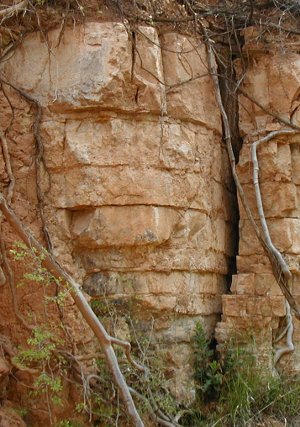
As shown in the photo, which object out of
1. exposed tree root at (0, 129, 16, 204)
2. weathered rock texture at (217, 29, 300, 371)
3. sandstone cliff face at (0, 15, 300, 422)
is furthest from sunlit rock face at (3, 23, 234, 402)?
weathered rock texture at (217, 29, 300, 371)

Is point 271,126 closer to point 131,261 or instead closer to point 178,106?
point 178,106

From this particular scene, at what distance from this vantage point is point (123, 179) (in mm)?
5320

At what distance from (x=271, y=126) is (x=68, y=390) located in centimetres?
295

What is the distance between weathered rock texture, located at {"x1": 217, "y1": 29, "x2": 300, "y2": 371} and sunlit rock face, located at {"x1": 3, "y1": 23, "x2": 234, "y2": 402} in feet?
1.41

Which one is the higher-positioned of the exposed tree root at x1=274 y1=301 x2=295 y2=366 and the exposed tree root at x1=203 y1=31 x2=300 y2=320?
the exposed tree root at x1=203 y1=31 x2=300 y2=320

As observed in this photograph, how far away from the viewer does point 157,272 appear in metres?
5.42

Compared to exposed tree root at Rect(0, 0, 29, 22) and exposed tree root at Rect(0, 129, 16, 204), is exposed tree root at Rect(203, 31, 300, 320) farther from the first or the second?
exposed tree root at Rect(0, 129, 16, 204)

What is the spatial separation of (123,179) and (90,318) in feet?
4.15

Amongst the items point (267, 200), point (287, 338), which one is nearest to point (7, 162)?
point (267, 200)

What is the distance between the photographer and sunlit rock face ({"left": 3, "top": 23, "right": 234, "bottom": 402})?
5293 millimetres

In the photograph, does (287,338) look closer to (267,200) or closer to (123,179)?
(267,200)

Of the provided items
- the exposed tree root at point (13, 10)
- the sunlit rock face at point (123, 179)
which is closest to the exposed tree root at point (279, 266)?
the sunlit rock face at point (123, 179)

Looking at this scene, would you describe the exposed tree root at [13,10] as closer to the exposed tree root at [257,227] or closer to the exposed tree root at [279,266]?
the exposed tree root at [257,227]

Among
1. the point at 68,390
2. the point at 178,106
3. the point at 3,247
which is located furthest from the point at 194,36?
the point at 68,390
